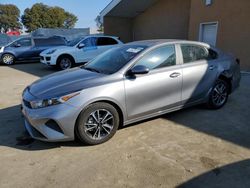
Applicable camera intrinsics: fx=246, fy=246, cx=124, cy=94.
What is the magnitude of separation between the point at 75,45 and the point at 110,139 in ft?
27.6

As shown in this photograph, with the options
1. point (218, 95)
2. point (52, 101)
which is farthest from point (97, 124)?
point (218, 95)

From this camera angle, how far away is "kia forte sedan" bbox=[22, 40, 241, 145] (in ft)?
11.6

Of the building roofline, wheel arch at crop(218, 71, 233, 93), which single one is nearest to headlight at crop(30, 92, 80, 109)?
wheel arch at crop(218, 71, 233, 93)

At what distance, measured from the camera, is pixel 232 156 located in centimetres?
343

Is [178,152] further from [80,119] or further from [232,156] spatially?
[80,119]

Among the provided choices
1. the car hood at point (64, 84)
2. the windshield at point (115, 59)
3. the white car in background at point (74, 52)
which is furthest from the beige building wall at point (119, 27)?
the car hood at point (64, 84)

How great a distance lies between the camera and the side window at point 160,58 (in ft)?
13.9

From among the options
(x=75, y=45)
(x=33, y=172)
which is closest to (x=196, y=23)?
(x=75, y=45)

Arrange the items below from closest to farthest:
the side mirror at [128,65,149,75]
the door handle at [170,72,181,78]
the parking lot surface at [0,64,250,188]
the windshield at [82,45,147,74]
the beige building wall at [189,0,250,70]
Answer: the parking lot surface at [0,64,250,188] < the side mirror at [128,65,149,75] < the windshield at [82,45,147,74] < the door handle at [170,72,181,78] < the beige building wall at [189,0,250,70]

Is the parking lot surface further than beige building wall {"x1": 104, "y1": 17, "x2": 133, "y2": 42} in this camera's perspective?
No

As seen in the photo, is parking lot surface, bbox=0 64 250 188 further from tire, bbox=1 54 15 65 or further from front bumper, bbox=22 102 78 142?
tire, bbox=1 54 15 65

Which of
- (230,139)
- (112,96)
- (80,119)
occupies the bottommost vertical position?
(230,139)

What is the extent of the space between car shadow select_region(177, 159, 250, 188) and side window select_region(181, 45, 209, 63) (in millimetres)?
2173

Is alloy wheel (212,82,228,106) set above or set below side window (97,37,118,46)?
below
